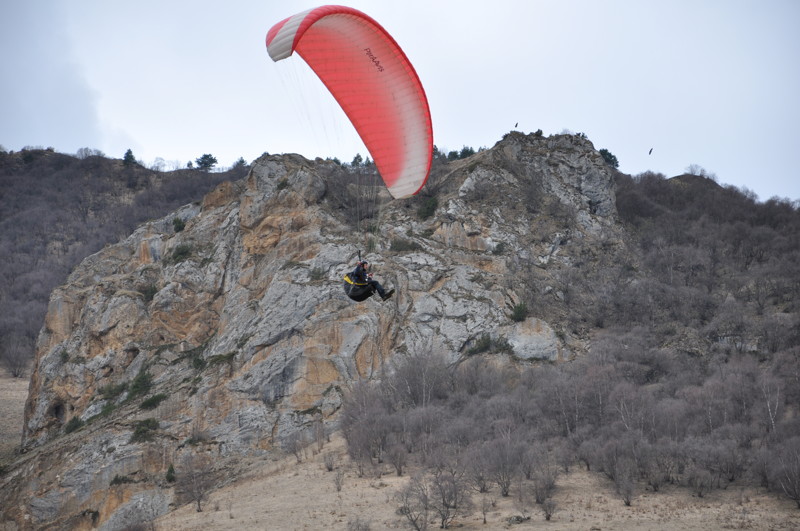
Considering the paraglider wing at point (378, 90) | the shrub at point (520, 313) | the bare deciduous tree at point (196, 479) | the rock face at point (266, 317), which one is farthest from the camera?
the shrub at point (520, 313)

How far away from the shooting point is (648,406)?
3123 cm

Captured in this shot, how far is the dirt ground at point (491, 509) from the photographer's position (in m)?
23.0

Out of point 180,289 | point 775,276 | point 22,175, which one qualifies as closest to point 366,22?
point 180,289

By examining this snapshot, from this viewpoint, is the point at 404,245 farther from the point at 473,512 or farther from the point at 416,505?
the point at 416,505

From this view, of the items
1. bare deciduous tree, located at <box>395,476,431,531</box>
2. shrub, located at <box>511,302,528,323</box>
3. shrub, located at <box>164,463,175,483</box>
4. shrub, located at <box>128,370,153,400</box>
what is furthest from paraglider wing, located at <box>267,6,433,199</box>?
shrub, located at <box>128,370,153,400</box>

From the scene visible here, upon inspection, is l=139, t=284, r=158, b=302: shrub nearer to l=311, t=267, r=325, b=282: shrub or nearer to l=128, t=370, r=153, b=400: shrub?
l=128, t=370, r=153, b=400: shrub

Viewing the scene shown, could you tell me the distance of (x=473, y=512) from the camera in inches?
981

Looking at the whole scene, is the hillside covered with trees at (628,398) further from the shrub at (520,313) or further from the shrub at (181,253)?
the shrub at (181,253)

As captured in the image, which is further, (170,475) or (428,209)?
(428,209)

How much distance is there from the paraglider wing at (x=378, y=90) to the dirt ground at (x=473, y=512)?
1149cm

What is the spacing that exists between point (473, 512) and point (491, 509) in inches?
28.1

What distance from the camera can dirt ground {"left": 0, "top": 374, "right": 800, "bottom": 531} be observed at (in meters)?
23.1

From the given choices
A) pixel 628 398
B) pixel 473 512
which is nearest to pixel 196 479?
pixel 473 512

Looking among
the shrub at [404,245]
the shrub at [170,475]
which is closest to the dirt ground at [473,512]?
the shrub at [170,475]
